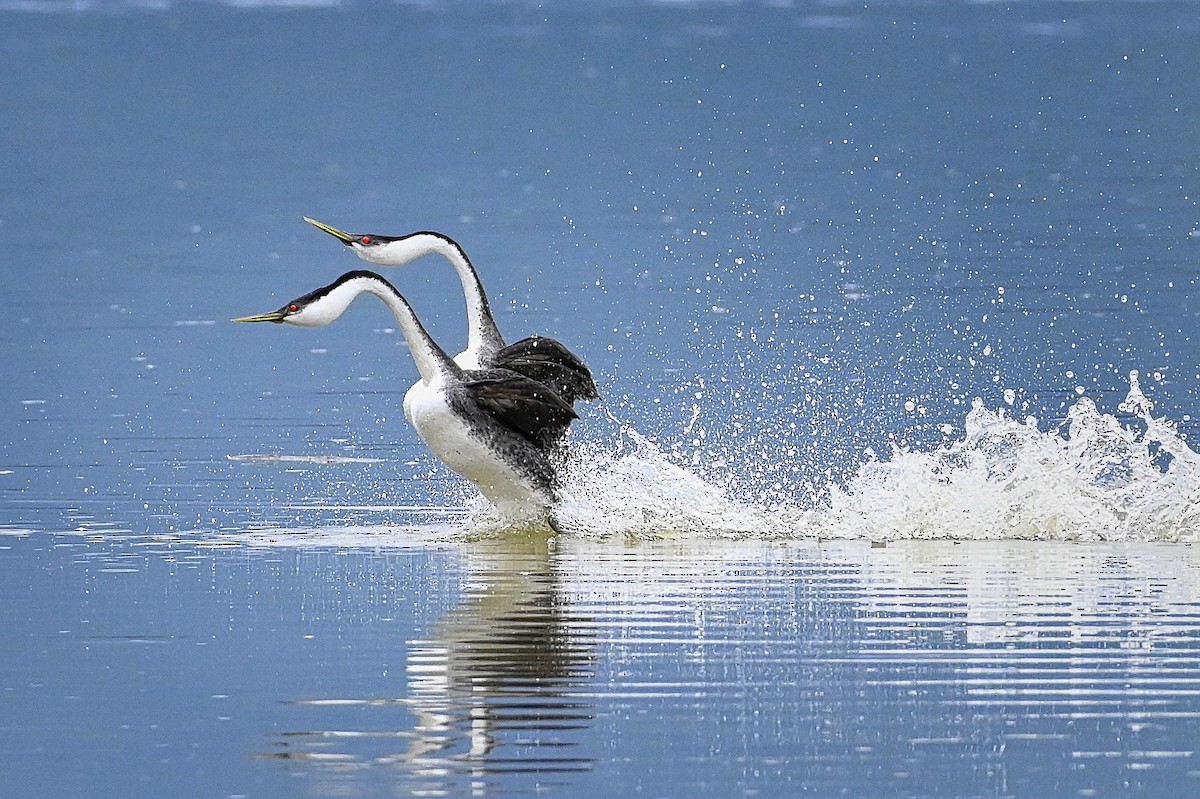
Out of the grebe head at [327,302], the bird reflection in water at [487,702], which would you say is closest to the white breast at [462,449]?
the grebe head at [327,302]

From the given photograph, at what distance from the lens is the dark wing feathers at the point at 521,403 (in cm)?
1451

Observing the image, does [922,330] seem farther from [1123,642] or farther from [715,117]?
[715,117]

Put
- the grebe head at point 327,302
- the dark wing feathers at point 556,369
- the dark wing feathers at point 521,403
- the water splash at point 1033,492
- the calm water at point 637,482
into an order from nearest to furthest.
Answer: the calm water at point 637,482, the water splash at point 1033,492, the grebe head at point 327,302, the dark wing feathers at point 521,403, the dark wing feathers at point 556,369

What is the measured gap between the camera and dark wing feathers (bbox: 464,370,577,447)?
47.6ft

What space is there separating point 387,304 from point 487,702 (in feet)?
16.7

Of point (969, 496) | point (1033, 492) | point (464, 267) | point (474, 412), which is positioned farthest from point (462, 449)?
point (1033, 492)

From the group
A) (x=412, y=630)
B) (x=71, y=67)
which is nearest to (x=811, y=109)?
(x=71, y=67)

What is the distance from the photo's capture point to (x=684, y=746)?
346 inches

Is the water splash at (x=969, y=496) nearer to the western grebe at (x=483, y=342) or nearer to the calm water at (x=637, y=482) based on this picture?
the calm water at (x=637, y=482)

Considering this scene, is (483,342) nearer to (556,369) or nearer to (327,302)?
(556,369)

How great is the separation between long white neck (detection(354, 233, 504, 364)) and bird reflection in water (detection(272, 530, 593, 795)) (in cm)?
338

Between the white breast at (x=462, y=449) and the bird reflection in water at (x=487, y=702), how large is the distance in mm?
2260

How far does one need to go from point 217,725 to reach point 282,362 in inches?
545

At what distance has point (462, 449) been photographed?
14.3 metres
